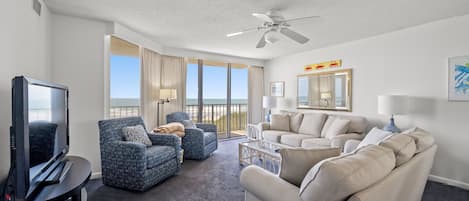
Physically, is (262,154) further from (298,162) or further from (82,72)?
(82,72)

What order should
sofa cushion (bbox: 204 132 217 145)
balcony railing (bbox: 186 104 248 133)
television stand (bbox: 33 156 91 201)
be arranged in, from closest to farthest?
television stand (bbox: 33 156 91 201)
sofa cushion (bbox: 204 132 217 145)
balcony railing (bbox: 186 104 248 133)

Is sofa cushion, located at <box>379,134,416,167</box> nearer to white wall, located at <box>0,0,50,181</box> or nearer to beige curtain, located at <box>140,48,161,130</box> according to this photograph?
white wall, located at <box>0,0,50,181</box>

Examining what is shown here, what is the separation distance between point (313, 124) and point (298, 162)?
327 cm

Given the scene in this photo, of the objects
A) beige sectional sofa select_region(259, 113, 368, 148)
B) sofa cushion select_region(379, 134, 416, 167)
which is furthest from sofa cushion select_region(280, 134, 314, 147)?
sofa cushion select_region(379, 134, 416, 167)

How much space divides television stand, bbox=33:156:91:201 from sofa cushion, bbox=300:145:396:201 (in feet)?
5.03

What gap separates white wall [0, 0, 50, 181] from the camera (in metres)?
1.77

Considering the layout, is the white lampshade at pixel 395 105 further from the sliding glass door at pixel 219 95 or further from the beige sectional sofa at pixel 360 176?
the sliding glass door at pixel 219 95

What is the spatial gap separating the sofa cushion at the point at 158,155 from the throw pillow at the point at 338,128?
2781mm

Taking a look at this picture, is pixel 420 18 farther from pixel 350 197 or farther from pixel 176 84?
pixel 176 84

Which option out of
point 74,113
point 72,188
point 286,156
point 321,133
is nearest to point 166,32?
point 74,113

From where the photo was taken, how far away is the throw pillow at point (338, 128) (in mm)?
3981

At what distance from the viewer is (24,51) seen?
217 centimetres

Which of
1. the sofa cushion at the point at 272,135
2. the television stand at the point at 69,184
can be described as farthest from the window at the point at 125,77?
the sofa cushion at the point at 272,135

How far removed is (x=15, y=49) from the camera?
1966 mm
